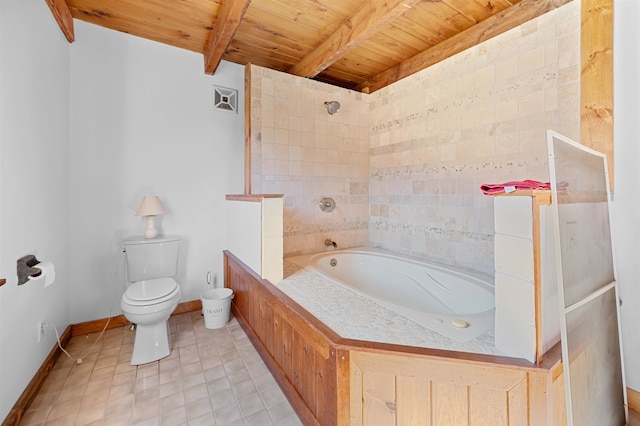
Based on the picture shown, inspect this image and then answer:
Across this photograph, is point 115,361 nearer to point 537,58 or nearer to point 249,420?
point 249,420

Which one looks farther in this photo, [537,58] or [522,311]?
[537,58]

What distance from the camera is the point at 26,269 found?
1.33 metres

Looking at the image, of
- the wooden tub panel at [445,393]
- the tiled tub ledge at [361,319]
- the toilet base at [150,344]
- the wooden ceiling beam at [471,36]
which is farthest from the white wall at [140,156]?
the wooden tub panel at [445,393]

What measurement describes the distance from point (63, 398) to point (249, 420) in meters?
1.07

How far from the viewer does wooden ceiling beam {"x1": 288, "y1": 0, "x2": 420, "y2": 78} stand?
5.44ft

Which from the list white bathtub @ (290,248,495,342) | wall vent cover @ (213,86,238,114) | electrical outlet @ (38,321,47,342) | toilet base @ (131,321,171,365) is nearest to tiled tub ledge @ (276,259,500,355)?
white bathtub @ (290,248,495,342)

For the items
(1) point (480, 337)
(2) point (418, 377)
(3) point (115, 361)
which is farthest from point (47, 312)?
(1) point (480, 337)

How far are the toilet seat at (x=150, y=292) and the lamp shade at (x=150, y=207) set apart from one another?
542 millimetres

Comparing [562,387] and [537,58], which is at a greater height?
[537,58]

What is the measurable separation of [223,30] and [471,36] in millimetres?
1894

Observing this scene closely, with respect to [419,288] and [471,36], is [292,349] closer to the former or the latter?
[419,288]

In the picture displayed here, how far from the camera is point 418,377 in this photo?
3.14 ft

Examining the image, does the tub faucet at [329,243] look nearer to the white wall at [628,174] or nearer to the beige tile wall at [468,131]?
the beige tile wall at [468,131]

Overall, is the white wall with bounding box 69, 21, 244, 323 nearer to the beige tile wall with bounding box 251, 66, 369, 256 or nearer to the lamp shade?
the lamp shade
